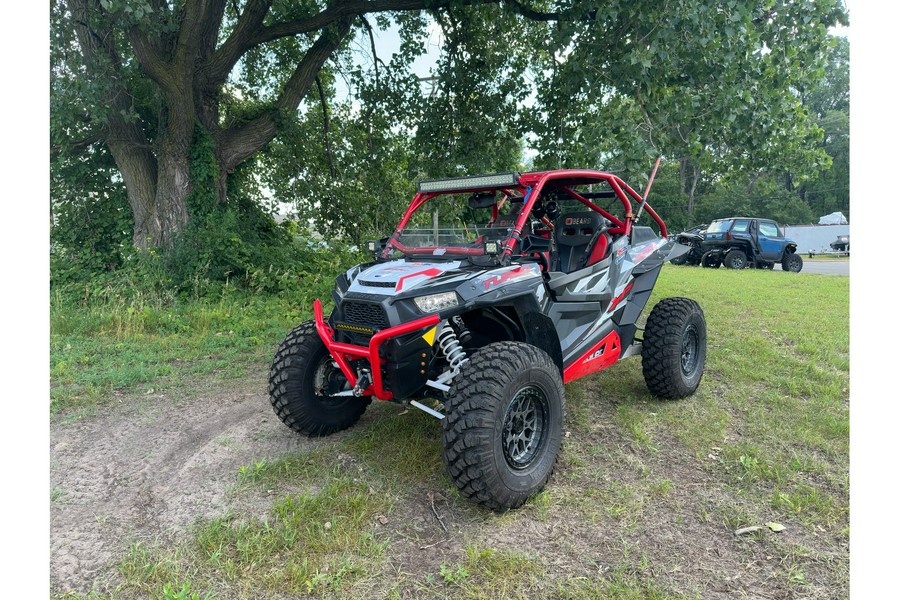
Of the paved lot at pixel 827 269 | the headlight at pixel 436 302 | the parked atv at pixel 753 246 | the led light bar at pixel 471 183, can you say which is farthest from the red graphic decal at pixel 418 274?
the paved lot at pixel 827 269

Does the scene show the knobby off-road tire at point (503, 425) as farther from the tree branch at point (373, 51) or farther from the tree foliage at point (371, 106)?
the tree branch at point (373, 51)

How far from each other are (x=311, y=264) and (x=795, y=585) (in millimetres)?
9294

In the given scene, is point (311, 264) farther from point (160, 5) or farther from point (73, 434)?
point (73, 434)

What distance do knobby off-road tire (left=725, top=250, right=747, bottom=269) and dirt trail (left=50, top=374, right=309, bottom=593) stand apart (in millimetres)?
16852

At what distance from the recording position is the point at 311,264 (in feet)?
34.6

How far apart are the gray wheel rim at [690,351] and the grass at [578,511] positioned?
0.88ft

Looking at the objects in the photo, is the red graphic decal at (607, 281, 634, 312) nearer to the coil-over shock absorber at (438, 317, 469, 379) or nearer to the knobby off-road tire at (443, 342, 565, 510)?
the knobby off-road tire at (443, 342, 565, 510)

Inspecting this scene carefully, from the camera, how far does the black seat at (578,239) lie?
4.82 m

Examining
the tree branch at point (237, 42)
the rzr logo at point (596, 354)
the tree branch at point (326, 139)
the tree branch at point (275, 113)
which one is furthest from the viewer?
the tree branch at point (326, 139)

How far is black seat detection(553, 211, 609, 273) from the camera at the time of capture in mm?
4824

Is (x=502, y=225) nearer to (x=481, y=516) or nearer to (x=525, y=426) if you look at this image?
(x=525, y=426)

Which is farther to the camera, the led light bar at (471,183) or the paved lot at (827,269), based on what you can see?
the paved lot at (827,269)

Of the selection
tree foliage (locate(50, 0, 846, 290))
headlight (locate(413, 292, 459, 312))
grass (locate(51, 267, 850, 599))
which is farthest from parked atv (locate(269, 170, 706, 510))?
tree foliage (locate(50, 0, 846, 290))

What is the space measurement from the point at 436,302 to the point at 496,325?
801 millimetres
